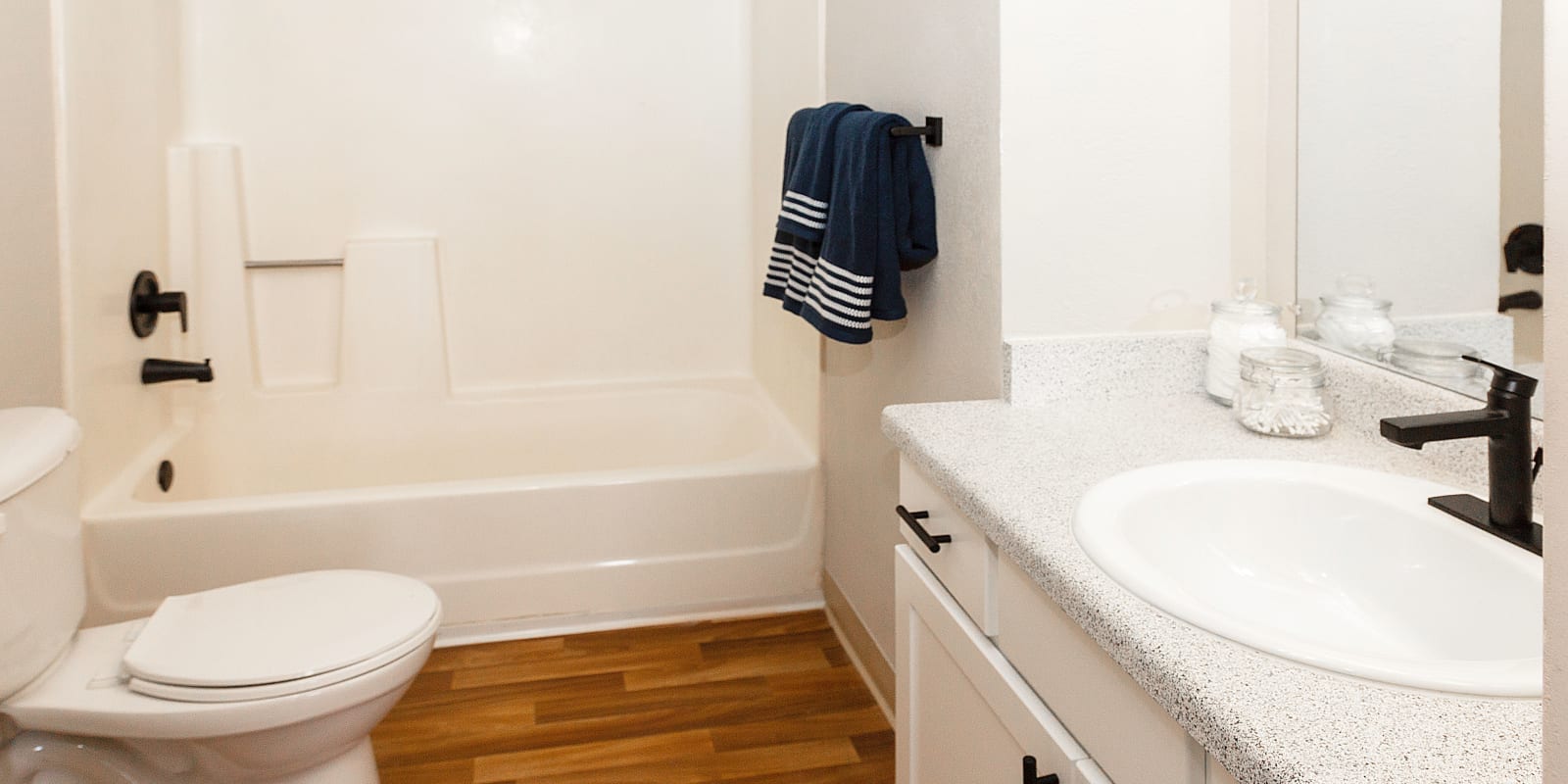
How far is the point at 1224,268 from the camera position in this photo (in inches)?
67.7

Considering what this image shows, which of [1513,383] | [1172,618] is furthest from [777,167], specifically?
[1172,618]

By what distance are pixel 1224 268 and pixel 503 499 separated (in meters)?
1.66

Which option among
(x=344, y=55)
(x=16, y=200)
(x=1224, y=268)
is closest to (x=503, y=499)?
(x=16, y=200)

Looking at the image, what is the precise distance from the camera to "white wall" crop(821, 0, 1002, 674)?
1.72 metres

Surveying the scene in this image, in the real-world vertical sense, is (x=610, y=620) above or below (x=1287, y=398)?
below

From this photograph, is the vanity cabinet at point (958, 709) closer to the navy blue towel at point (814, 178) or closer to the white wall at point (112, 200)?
the navy blue towel at point (814, 178)

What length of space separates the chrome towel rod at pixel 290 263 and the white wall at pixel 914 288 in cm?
144

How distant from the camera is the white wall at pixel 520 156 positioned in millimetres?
3260

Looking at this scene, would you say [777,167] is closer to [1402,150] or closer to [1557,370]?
[1402,150]

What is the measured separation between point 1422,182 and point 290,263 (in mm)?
2786

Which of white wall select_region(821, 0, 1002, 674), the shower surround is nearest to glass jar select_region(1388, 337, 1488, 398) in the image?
white wall select_region(821, 0, 1002, 674)

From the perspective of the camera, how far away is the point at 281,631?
1.91 m

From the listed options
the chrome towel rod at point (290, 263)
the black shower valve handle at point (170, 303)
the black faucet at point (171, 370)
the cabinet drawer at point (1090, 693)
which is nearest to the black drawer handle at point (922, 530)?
the cabinet drawer at point (1090, 693)

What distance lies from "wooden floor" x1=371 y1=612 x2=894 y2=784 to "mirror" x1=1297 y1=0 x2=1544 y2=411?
3.95 feet
